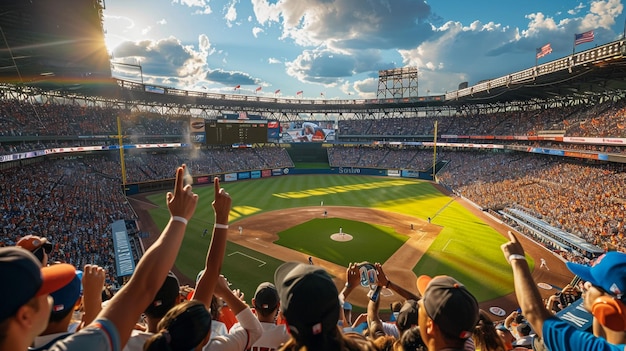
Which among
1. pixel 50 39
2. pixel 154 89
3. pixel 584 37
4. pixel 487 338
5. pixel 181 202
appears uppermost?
pixel 154 89

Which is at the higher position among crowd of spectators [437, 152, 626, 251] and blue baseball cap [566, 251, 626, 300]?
blue baseball cap [566, 251, 626, 300]

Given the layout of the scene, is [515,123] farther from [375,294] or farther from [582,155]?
[375,294]

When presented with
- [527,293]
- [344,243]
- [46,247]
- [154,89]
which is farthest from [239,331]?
[154,89]

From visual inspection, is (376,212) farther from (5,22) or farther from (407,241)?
(5,22)

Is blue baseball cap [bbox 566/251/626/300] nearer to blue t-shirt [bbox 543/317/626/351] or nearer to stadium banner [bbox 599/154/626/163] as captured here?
blue t-shirt [bbox 543/317/626/351]

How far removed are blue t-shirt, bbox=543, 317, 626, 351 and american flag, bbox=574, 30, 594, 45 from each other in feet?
106

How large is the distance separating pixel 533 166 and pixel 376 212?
23.0 metres

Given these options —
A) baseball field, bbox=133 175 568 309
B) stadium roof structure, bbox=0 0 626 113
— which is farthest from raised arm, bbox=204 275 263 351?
stadium roof structure, bbox=0 0 626 113

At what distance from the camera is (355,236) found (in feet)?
83.7

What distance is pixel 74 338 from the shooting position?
71.9 inches

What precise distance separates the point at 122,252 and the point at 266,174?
126ft

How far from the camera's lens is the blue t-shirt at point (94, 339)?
5.90 feet

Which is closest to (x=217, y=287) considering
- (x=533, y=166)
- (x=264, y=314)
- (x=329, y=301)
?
(x=264, y=314)

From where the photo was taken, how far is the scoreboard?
1962 inches
